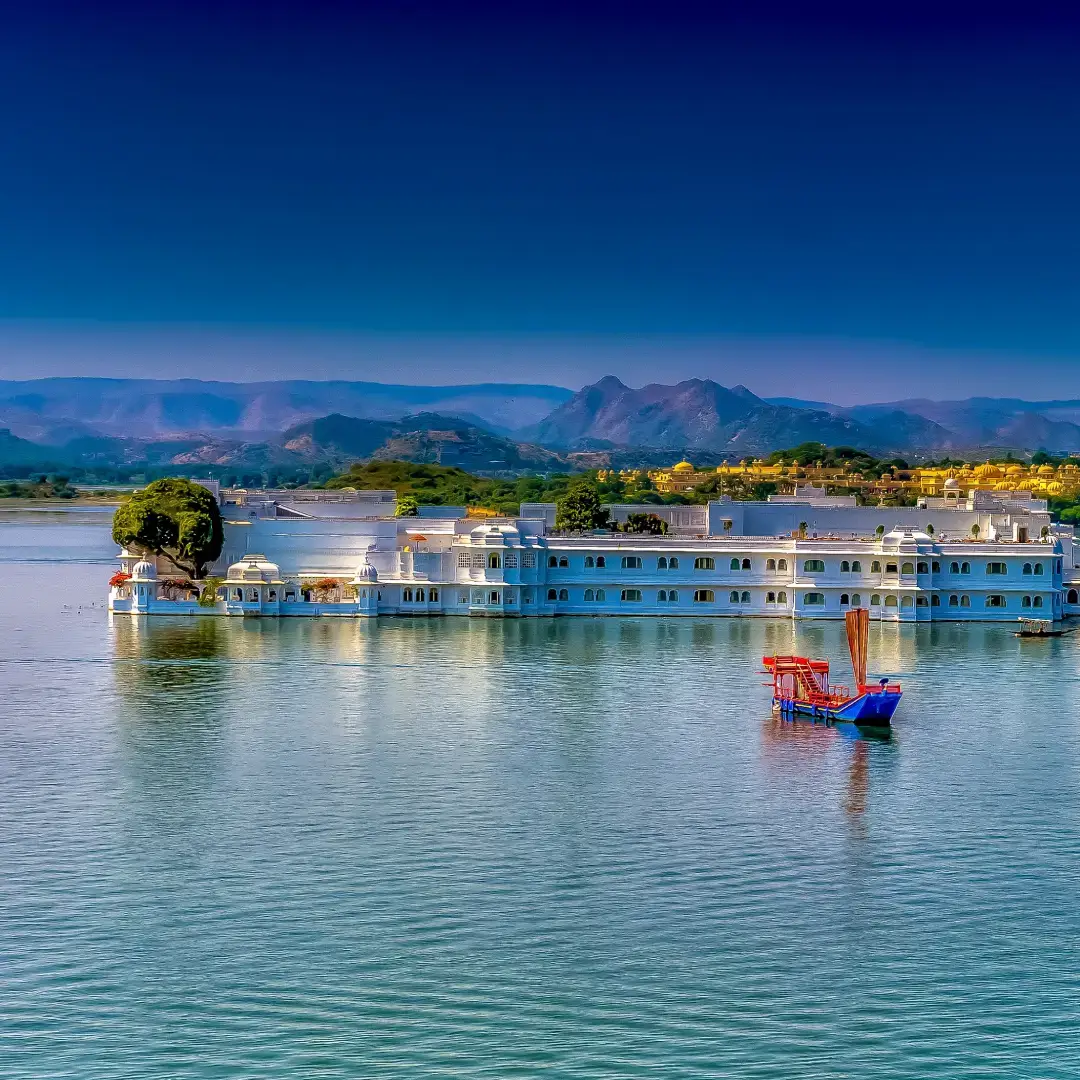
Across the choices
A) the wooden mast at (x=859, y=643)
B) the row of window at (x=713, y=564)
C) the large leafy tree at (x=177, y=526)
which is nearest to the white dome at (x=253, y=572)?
the large leafy tree at (x=177, y=526)

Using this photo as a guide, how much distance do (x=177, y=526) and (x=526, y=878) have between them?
35963mm

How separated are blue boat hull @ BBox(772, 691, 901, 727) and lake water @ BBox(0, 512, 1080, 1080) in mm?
580

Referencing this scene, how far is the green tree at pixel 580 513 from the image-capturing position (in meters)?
70.4

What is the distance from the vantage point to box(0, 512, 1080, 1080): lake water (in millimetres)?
18781

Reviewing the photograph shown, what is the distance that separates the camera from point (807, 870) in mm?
24812

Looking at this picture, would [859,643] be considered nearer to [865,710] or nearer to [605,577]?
[865,710]

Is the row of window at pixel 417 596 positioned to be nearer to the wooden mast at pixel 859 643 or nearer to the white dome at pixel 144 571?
the white dome at pixel 144 571

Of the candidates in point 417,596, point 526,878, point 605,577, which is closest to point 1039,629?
point 605,577

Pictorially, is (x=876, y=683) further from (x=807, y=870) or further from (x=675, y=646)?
(x=807, y=870)

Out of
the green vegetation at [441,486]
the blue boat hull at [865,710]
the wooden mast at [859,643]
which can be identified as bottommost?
the blue boat hull at [865,710]

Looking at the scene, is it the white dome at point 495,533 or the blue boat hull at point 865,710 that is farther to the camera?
the white dome at point 495,533

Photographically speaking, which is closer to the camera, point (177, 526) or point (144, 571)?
point (144, 571)

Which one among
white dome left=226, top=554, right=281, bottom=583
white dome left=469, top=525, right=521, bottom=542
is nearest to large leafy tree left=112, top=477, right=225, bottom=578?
white dome left=226, top=554, right=281, bottom=583

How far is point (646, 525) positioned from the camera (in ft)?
240
